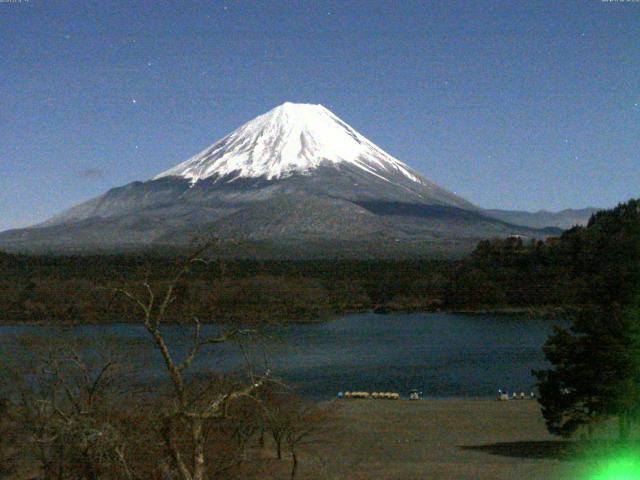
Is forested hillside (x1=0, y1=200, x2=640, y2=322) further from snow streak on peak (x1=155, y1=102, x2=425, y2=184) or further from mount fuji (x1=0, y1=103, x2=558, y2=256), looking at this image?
snow streak on peak (x1=155, y1=102, x2=425, y2=184)

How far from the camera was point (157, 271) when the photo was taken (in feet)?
36.4

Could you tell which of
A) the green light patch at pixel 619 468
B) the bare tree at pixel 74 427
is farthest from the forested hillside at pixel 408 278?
the bare tree at pixel 74 427

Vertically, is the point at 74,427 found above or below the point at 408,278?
above

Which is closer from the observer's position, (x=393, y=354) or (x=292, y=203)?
(x=393, y=354)

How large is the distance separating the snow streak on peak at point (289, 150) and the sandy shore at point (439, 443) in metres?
70.4

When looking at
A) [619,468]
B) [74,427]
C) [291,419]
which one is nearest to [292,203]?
[291,419]

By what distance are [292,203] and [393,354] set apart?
4755 cm

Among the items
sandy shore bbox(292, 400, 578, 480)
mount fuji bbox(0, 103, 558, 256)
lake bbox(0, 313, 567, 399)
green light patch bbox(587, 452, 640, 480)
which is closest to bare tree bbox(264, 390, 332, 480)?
sandy shore bbox(292, 400, 578, 480)

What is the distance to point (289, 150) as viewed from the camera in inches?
3543

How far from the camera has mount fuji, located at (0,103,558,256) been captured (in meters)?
60.7

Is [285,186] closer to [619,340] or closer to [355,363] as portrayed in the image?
[355,363]

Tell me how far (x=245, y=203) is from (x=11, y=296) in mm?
52126

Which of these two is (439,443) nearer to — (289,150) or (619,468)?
(619,468)

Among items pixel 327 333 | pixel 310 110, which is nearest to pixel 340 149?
pixel 310 110
